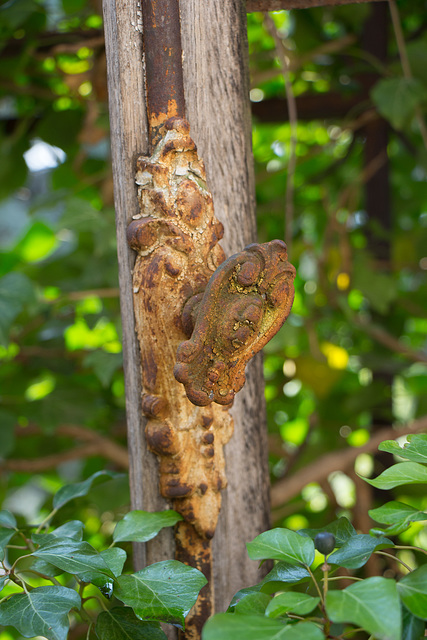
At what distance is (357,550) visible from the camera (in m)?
0.35

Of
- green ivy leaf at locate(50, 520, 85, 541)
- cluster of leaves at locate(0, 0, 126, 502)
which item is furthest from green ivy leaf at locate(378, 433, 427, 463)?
cluster of leaves at locate(0, 0, 126, 502)

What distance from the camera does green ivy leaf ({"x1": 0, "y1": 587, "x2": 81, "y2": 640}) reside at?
32cm

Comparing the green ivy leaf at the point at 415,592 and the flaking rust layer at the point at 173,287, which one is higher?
the flaking rust layer at the point at 173,287

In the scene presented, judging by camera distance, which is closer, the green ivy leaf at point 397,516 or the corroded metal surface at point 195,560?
the green ivy leaf at point 397,516

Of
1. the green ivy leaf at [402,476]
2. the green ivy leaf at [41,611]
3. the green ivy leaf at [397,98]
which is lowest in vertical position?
the green ivy leaf at [41,611]

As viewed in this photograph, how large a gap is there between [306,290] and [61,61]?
782 mm

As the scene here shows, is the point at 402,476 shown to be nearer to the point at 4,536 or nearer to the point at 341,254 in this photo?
the point at 4,536

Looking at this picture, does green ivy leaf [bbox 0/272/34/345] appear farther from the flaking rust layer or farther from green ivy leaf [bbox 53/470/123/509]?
the flaking rust layer

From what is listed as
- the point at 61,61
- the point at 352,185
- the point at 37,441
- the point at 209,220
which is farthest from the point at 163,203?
the point at 61,61

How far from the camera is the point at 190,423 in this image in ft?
1.34

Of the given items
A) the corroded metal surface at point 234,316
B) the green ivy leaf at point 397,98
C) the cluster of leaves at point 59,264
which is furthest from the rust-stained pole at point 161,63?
the green ivy leaf at point 397,98

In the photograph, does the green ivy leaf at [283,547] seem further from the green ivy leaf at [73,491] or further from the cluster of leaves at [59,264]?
the cluster of leaves at [59,264]

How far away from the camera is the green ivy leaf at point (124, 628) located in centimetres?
35

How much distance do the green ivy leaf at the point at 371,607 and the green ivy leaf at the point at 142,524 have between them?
16 cm
